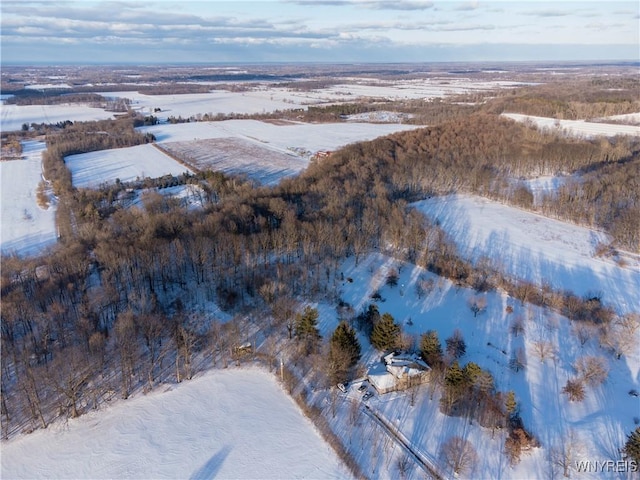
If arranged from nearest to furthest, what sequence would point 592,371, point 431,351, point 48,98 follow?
point 592,371 → point 431,351 → point 48,98

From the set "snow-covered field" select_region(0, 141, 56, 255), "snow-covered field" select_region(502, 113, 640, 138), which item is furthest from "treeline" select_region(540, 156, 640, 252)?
"snow-covered field" select_region(0, 141, 56, 255)

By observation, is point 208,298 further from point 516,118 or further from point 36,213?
point 516,118

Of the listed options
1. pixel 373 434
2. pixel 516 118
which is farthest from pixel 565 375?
pixel 516 118

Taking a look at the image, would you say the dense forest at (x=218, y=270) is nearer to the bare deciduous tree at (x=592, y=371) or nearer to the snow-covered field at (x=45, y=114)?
the bare deciduous tree at (x=592, y=371)

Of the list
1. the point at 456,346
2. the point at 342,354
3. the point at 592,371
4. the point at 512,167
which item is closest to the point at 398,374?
the point at 342,354

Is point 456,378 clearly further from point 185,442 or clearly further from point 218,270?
point 218,270

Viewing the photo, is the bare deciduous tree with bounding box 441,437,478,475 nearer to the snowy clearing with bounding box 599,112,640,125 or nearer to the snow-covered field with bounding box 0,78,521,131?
the snowy clearing with bounding box 599,112,640,125
